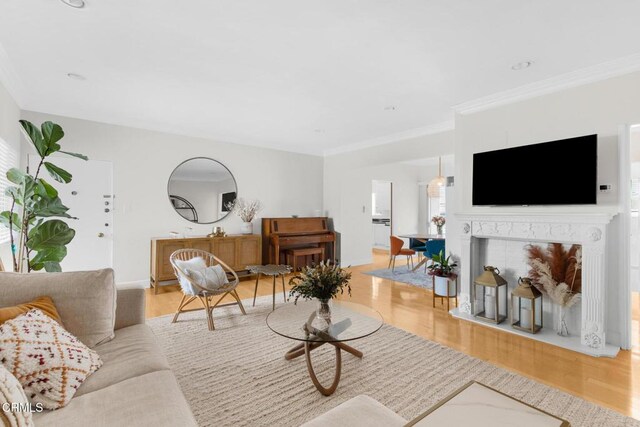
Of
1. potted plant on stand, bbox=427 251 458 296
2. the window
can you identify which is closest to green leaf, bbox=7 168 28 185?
the window

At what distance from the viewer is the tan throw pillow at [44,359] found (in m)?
1.29

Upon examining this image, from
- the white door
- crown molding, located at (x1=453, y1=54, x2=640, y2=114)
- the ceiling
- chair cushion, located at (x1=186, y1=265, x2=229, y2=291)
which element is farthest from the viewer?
the white door

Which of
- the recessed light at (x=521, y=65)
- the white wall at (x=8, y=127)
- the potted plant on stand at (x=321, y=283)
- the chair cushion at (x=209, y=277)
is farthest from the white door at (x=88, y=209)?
the recessed light at (x=521, y=65)

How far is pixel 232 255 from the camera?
17.8 ft

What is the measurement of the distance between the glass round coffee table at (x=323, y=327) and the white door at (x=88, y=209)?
3443 mm

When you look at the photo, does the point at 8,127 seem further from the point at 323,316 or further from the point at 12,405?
the point at 323,316

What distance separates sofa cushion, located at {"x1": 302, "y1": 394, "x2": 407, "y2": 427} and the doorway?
765 cm

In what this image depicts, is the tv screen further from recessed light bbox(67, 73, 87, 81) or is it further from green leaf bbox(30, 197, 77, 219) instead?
recessed light bbox(67, 73, 87, 81)

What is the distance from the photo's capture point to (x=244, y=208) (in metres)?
5.95

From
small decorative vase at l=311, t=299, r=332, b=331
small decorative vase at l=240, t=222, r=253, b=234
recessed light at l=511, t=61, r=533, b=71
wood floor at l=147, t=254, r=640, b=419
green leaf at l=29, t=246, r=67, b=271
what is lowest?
wood floor at l=147, t=254, r=640, b=419

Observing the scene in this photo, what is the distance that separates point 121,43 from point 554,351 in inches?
177

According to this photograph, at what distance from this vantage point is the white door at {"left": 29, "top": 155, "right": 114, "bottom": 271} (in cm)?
440

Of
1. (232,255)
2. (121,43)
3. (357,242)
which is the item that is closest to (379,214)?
(357,242)

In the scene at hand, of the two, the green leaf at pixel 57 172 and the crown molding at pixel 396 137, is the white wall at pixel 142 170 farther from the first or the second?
the green leaf at pixel 57 172
